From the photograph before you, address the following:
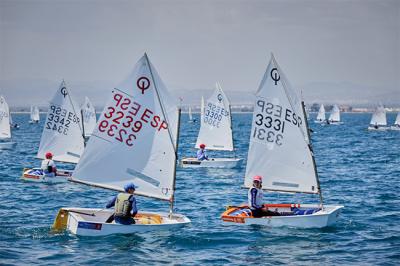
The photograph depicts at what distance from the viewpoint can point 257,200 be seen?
23516mm

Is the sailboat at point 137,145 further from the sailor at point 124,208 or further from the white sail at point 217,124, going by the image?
the white sail at point 217,124

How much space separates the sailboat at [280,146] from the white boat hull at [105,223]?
2.68 metres

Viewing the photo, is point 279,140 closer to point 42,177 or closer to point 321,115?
point 42,177

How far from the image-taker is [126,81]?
2283cm

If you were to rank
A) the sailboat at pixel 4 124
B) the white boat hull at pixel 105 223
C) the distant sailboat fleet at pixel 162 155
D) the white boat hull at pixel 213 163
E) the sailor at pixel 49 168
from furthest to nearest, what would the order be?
the sailboat at pixel 4 124 < the white boat hull at pixel 213 163 < the sailor at pixel 49 168 < the distant sailboat fleet at pixel 162 155 < the white boat hull at pixel 105 223

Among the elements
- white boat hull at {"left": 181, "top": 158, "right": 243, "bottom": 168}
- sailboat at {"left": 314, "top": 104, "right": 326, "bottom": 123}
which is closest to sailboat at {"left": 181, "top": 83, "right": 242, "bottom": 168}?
white boat hull at {"left": 181, "top": 158, "right": 243, "bottom": 168}

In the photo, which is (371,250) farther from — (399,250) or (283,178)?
(283,178)

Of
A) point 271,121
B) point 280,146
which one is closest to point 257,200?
point 280,146

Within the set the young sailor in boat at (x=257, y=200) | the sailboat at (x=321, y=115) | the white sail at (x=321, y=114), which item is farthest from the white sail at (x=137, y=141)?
the white sail at (x=321, y=114)

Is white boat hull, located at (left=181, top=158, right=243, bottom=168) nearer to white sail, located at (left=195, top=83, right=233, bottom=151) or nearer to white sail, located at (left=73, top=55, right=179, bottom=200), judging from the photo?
white sail, located at (left=195, top=83, right=233, bottom=151)

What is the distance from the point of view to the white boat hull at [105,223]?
70.1 feet

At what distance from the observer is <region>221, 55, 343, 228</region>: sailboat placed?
25.0 metres

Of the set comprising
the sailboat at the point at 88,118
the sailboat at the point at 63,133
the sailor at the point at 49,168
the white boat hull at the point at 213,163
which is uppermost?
the sailboat at the point at 88,118

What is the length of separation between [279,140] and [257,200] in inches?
123
